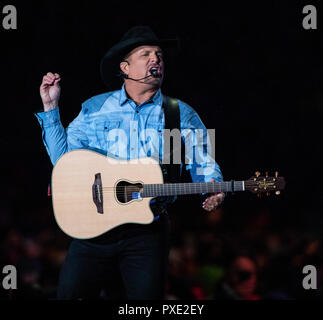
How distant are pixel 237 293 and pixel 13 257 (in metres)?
1.90

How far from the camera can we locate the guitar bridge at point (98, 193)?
10.4 ft

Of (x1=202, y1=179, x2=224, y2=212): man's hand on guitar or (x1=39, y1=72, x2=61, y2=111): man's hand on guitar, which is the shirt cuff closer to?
(x1=39, y1=72, x2=61, y2=111): man's hand on guitar

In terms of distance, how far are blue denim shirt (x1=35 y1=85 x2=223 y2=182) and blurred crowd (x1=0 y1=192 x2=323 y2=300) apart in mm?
1107

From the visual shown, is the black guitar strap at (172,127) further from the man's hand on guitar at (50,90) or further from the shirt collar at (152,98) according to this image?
the man's hand on guitar at (50,90)

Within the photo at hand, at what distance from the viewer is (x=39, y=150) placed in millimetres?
3645

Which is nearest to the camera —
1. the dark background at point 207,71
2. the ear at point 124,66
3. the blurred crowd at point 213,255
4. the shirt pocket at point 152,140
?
the shirt pocket at point 152,140

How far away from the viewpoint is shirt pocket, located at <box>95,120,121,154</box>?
10.8 feet

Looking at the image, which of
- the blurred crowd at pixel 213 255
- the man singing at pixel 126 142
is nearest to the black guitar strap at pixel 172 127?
the man singing at pixel 126 142

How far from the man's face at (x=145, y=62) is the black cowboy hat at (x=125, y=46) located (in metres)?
0.04

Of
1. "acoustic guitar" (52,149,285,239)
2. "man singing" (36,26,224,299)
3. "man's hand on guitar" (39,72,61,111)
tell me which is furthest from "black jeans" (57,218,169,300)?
"man's hand on guitar" (39,72,61,111)

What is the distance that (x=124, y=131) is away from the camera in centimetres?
331

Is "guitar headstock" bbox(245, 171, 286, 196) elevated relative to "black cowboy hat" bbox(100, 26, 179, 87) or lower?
lower
